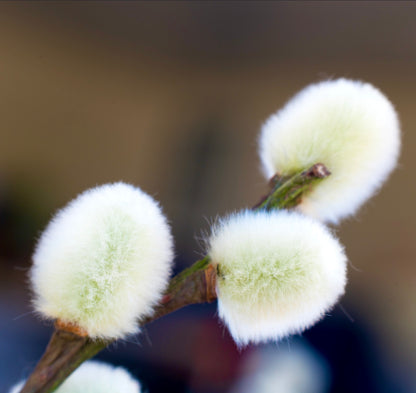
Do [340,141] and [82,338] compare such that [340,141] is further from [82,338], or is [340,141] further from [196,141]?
[196,141]

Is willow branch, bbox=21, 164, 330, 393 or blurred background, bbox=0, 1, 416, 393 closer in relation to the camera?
willow branch, bbox=21, 164, 330, 393

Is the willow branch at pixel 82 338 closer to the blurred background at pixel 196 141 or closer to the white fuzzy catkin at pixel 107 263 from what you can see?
the white fuzzy catkin at pixel 107 263

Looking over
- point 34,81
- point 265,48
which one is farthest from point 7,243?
point 265,48

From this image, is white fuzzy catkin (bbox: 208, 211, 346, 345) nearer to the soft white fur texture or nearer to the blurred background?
the soft white fur texture

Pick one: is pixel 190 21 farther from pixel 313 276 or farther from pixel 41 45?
pixel 313 276

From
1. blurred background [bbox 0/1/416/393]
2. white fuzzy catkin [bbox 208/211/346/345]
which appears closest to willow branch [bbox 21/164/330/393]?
white fuzzy catkin [bbox 208/211/346/345]
